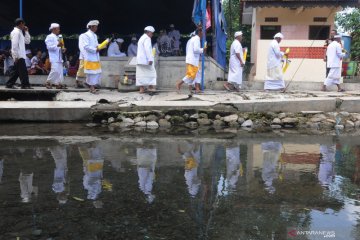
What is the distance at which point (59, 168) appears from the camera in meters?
4.35

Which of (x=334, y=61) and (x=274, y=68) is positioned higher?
(x=334, y=61)

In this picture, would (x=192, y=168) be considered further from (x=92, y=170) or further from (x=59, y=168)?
(x=59, y=168)

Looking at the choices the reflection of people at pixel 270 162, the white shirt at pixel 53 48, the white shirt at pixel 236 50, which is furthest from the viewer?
the white shirt at pixel 236 50

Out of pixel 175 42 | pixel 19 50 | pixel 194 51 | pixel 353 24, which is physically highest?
pixel 353 24

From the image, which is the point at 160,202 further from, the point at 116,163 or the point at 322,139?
the point at 322,139

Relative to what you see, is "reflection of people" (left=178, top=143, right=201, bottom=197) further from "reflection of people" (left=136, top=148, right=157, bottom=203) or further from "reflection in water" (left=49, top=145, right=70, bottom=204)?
"reflection in water" (left=49, top=145, right=70, bottom=204)

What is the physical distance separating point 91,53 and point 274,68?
4910 millimetres

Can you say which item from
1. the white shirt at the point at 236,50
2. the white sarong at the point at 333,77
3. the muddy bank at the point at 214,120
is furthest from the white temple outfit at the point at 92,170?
the white sarong at the point at 333,77

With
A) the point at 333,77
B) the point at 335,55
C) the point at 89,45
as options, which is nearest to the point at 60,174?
the point at 89,45

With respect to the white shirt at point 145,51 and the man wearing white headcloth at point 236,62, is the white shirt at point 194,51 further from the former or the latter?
the man wearing white headcloth at point 236,62

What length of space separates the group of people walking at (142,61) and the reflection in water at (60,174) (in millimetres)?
4250

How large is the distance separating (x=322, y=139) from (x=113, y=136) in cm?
337

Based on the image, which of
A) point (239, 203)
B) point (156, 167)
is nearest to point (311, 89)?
point (156, 167)

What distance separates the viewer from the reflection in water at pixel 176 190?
280 centimetres
